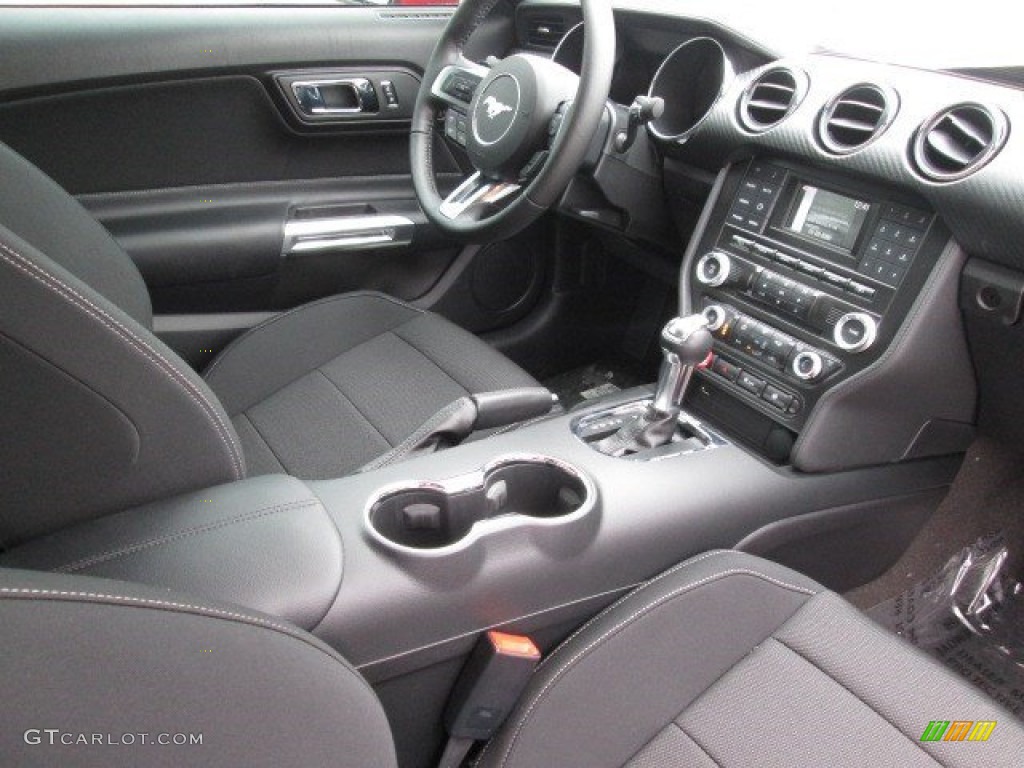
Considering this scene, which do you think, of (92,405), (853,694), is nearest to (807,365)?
(853,694)

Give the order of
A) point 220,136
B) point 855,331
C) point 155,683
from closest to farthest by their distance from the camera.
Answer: point 155,683
point 855,331
point 220,136

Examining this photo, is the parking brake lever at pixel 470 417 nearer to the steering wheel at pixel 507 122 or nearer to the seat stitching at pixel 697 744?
the steering wheel at pixel 507 122

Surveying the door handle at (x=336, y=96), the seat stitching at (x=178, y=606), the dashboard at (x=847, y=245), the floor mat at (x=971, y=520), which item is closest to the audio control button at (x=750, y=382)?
the dashboard at (x=847, y=245)

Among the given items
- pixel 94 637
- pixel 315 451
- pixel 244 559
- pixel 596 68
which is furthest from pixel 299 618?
pixel 596 68

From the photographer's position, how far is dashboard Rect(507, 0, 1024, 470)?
1030mm

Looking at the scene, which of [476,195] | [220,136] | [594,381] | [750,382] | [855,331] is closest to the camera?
[855,331]

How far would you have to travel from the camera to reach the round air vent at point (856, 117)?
1.12m

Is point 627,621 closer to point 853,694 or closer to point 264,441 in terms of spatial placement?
point 853,694

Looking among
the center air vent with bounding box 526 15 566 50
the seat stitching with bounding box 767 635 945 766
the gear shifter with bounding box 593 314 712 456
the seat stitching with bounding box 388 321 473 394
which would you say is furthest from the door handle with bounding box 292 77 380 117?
the seat stitching with bounding box 767 635 945 766

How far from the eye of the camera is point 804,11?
1.39 m

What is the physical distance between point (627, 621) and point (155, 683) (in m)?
0.56

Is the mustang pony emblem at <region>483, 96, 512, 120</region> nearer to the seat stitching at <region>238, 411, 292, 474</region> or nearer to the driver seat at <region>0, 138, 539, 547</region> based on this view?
the driver seat at <region>0, 138, 539, 547</region>

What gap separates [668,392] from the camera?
1.14 meters

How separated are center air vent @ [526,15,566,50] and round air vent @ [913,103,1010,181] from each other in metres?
0.78
